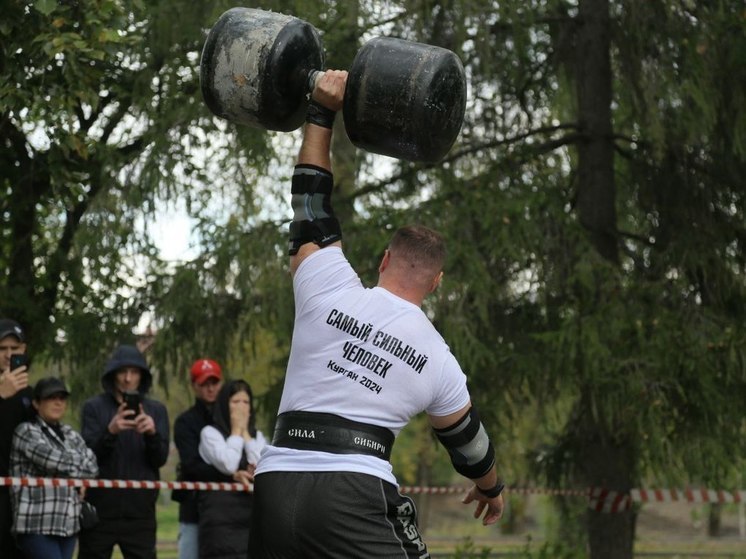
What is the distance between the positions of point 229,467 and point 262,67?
4227 mm

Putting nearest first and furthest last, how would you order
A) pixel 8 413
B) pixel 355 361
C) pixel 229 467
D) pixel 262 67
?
pixel 355 361
pixel 262 67
pixel 8 413
pixel 229 467

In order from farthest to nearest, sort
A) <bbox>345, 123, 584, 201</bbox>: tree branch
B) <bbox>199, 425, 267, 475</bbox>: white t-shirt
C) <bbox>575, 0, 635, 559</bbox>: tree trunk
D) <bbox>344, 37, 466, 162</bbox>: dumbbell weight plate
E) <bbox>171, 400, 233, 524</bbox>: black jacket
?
<bbox>575, 0, 635, 559</bbox>: tree trunk, <bbox>345, 123, 584, 201</bbox>: tree branch, <bbox>171, 400, 233, 524</bbox>: black jacket, <bbox>199, 425, 267, 475</bbox>: white t-shirt, <bbox>344, 37, 466, 162</bbox>: dumbbell weight plate

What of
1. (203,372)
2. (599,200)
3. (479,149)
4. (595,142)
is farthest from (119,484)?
(595,142)

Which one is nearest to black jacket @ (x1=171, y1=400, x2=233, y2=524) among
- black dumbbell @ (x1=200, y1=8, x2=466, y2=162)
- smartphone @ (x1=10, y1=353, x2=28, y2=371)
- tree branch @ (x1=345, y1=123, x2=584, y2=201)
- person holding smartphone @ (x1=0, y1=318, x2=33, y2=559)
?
person holding smartphone @ (x1=0, y1=318, x2=33, y2=559)

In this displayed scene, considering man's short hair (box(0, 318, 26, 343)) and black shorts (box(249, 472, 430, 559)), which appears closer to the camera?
black shorts (box(249, 472, 430, 559))

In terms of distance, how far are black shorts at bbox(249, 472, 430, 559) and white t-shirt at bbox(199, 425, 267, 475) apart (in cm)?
415

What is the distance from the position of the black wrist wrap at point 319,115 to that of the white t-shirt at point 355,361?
50 centimetres

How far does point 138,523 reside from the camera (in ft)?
27.4

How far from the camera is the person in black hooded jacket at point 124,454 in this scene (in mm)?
8180

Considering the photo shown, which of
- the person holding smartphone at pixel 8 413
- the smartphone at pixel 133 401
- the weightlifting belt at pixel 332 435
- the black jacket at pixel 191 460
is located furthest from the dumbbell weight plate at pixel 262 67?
the black jacket at pixel 191 460

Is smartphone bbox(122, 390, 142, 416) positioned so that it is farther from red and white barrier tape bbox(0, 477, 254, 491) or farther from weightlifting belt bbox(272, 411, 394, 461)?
weightlifting belt bbox(272, 411, 394, 461)

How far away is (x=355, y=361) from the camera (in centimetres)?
429

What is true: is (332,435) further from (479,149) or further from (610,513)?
(610,513)

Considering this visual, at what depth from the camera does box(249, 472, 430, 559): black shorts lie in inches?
165
